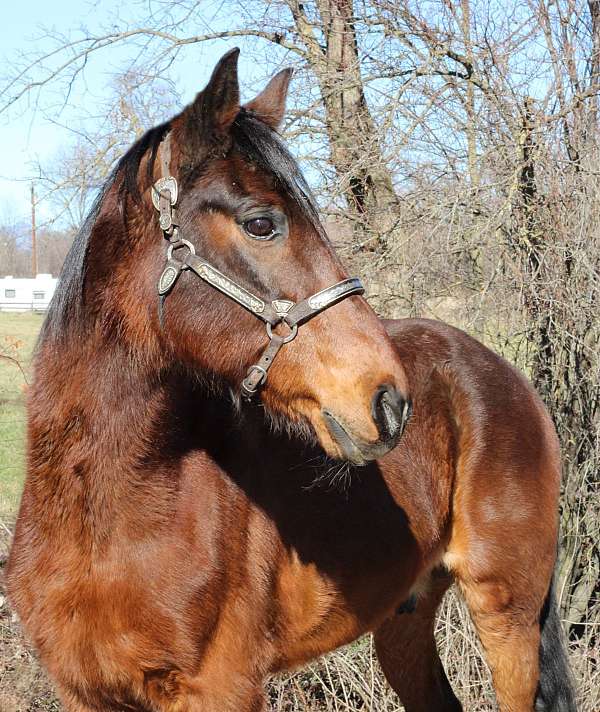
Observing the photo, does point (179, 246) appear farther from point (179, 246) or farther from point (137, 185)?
point (137, 185)

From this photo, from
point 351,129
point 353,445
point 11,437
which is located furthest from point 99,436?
point 11,437

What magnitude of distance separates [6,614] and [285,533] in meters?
2.71

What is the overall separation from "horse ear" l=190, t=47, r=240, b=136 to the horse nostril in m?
0.88

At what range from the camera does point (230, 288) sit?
2320mm

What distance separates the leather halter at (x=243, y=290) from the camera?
2279 mm

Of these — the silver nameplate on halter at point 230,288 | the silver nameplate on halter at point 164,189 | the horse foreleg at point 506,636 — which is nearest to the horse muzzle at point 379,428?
the silver nameplate on halter at point 230,288

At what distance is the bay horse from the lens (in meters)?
2.30

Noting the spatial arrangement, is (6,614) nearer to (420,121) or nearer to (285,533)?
(285,533)

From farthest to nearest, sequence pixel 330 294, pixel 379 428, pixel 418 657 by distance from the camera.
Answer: pixel 418 657, pixel 330 294, pixel 379 428

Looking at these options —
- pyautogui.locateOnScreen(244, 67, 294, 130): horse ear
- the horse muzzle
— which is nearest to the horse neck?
the horse muzzle

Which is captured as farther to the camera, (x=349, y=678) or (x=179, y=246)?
(x=349, y=678)

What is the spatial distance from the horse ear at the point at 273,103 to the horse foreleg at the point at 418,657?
2315mm

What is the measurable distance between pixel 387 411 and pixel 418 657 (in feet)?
7.62

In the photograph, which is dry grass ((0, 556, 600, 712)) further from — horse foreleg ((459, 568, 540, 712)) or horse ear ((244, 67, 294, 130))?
horse ear ((244, 67, 294, 130))
